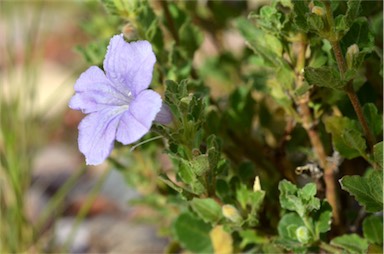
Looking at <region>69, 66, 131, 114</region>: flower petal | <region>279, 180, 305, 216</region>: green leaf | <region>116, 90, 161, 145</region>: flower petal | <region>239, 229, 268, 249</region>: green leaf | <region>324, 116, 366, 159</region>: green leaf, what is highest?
<region>116, 90, 161, 145</region>: flower petal

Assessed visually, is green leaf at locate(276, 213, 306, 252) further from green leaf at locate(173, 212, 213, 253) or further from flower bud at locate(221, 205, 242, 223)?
green leaf at locate(173, 212, 213, 253)

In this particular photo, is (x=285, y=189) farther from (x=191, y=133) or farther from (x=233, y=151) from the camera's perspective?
(x=233, y=151)

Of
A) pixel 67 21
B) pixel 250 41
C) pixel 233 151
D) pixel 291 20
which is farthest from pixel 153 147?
pixel 67 21

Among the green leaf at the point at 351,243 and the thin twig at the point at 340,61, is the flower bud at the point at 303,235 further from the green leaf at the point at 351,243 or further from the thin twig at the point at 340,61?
the thin twig at the point at 340,61

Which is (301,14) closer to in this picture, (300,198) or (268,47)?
(268,47)

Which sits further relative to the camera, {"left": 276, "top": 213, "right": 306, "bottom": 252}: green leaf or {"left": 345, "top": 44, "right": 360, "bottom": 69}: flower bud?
{"left": 276, "top": 213, "right": 306, "bottom": 252}: green leaf

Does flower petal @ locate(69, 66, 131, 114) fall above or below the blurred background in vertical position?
above

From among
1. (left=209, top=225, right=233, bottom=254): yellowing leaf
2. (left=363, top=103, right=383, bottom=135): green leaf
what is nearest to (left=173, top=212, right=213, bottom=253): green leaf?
(left=209, top=225, right=233, bottom=254): yellowing leaf
